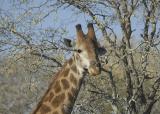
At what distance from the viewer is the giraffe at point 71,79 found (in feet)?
31.5

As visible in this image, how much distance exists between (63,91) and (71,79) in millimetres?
263

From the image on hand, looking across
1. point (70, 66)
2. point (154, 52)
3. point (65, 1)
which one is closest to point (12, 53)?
point (65, 1)

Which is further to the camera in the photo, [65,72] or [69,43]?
[69,43]

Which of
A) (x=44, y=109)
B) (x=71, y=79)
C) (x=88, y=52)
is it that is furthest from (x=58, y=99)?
(x=88, y=52)

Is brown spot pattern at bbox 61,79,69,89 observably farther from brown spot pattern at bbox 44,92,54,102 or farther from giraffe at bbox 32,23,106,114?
brown spot pattern at bbox 44,92,54,102

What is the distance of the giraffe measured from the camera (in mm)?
Answer: 9609

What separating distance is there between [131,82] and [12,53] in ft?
13.7

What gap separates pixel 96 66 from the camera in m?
9.44

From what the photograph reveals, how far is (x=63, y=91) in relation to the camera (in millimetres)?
9812

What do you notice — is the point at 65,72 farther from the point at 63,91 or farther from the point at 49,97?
the point at 49,97

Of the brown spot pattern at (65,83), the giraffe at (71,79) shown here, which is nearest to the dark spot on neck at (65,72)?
the giraffe at (71,79)

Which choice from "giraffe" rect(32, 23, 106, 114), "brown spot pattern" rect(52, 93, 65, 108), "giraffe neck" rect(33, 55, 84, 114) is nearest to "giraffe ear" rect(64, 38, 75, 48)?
"giraffe" rect(32, 23, 106, 114)

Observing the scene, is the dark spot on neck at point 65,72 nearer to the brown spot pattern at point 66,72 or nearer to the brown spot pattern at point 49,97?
the brown spot pattern at point 66,72

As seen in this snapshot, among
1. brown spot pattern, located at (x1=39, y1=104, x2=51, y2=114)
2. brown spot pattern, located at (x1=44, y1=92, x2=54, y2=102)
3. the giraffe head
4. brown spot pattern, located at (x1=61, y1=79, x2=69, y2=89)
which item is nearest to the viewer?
the giraffe head
